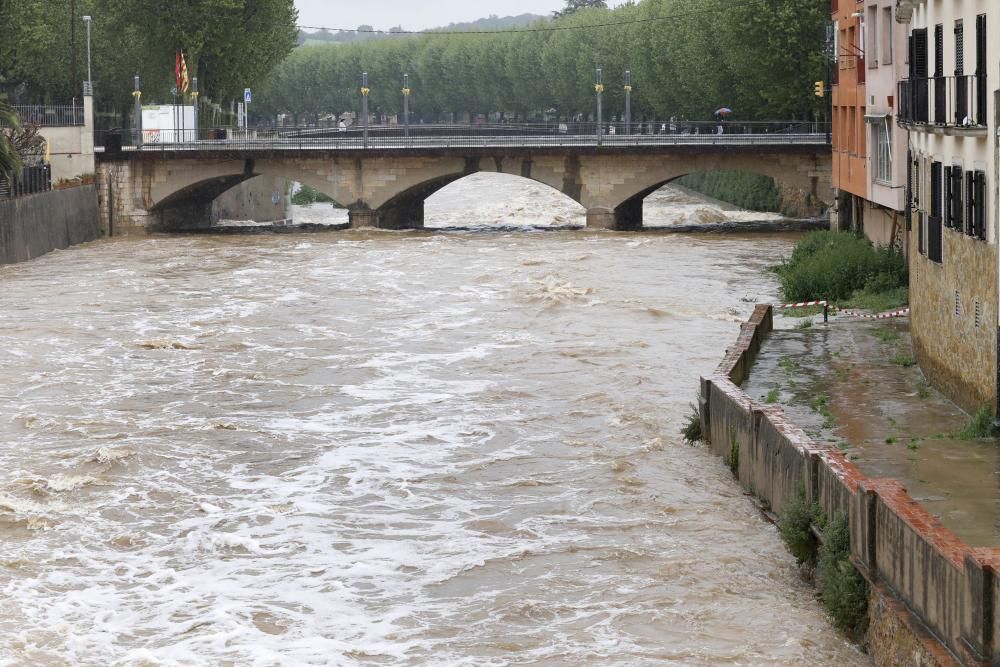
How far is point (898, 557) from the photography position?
15.4 metres

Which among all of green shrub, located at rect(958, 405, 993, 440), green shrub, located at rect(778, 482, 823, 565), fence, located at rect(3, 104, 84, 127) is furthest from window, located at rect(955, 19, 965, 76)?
fence, located at rect(3, 104, 84, 127)

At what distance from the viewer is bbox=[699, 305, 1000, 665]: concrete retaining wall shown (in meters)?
13.5

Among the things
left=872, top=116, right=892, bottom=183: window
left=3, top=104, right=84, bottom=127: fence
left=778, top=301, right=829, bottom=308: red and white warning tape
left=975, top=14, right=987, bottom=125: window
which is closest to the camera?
left=975, top=14, right=987, bottom=125: window

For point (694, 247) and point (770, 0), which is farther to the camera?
point (770, 0)

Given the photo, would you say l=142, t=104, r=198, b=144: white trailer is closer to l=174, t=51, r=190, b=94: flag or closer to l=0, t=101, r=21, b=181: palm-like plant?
l=174, t=51, r=190, b=94: flag

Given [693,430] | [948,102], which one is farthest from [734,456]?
[948,102]

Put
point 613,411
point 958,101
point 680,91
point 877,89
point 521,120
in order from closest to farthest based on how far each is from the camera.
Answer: point 958,101 < point 613,411 < point 877,89 < point 680,91 < point 521,120

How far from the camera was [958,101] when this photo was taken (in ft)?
82.2

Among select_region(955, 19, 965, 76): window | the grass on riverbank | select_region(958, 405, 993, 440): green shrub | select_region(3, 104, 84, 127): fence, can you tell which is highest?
select_region(3, 104, 84, 127): fence

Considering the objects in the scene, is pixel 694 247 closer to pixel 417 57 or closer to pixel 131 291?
pixel 131 291

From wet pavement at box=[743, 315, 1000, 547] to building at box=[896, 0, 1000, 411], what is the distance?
2.07 ft

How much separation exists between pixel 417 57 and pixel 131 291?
449 feet

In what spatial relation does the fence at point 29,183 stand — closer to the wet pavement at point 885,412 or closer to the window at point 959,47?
the wet pavement at point 885,412

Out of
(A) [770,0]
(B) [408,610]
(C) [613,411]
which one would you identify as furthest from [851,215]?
(B) [408,610]
